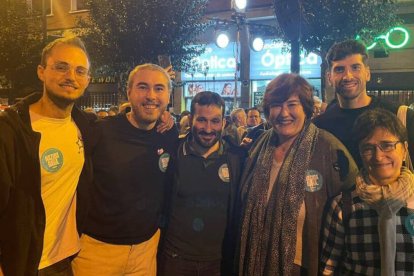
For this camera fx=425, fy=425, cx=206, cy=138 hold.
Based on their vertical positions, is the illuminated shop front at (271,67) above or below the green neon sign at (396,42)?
below

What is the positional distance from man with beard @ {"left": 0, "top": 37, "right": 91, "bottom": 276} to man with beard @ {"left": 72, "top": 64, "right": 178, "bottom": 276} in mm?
164

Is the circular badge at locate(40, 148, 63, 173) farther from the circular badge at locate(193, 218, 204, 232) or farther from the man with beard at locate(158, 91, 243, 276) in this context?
the circular badge at locate(193, 218, 204, 232)

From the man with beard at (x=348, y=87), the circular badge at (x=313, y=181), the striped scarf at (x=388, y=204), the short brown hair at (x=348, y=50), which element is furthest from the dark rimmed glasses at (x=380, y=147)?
the short brown hair at (x=348, y=50)

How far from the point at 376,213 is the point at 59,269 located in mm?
2188

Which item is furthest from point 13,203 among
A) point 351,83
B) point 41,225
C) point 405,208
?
point 351,83

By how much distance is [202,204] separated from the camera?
344 cm

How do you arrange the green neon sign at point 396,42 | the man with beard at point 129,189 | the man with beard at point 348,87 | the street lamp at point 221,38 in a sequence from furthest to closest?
the green neon sign at point 396,42
the street lamp at point 221,38
the man with beard at point 348,87
the man with beard at point 129,189

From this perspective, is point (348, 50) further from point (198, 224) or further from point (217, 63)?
point (217, 63)

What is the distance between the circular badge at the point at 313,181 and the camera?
298cm

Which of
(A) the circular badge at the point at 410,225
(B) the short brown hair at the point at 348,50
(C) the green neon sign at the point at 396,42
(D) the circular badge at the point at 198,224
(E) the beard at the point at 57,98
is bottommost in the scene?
(D) the circular badge at the point at 198,224

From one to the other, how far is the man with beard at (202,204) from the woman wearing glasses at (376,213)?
0.97m

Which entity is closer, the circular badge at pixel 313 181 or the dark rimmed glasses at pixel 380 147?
the dark rimmed glasses at pixel 380 147

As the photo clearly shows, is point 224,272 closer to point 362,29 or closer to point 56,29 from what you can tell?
point 362,29

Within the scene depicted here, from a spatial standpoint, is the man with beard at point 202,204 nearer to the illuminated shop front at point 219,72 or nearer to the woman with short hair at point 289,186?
the woman with short hair at point 289,186
